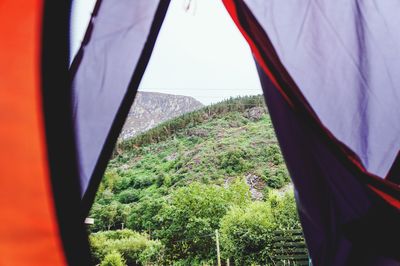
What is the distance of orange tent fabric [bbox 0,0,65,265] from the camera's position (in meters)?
0.50

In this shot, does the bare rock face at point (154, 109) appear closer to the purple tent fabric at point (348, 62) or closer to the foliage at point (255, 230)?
the foliage at point (255, 230)

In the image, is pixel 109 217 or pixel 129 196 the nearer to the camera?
pixel 109 217

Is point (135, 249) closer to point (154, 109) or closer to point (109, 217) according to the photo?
point (109, 217)

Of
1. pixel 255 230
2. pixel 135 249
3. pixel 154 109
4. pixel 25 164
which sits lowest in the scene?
pixel 25 164

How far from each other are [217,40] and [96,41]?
18.2 m

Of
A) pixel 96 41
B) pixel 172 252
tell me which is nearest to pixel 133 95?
pixel 96 41

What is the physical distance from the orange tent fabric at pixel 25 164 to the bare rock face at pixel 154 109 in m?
17.9

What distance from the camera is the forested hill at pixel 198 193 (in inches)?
284

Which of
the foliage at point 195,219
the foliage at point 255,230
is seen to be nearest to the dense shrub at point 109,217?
the foliage at point 195,219

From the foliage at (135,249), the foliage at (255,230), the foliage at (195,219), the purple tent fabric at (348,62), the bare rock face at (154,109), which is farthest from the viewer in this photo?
the bare rock face at (154,109)

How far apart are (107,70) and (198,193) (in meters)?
8.46

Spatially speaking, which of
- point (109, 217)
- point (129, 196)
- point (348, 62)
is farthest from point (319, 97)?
point (129, 196)

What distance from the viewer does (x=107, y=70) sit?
33.2 inches

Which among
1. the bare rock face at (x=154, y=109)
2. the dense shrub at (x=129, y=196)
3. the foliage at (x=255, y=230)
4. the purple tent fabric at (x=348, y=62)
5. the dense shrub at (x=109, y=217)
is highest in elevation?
the bare rock face at (x=154, y=109)
